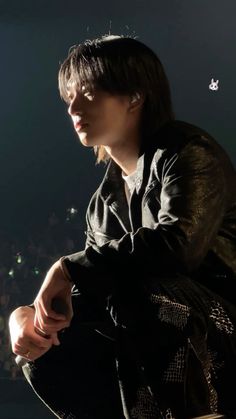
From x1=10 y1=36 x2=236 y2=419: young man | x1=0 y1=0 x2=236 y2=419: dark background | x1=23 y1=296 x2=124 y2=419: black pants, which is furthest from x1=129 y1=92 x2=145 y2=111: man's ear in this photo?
x1=0 y1=0 x2=236 y2=419: dark background

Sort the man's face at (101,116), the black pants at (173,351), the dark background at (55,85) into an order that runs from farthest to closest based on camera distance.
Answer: the dark background at (55,85)
the man's face at (101,116)
the black pants at (173,351)

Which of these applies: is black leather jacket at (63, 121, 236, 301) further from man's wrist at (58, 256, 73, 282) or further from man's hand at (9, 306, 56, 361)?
man's hand at (9, 306, 56, 361)

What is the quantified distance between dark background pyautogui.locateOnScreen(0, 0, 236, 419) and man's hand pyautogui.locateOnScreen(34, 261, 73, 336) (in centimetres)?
152

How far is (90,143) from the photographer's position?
3.48 ft

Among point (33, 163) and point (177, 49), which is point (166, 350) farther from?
point (33, 163)

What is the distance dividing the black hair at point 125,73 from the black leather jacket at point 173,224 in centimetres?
7

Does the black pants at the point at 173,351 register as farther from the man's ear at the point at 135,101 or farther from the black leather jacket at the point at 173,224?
the man's ear at the point at 135,101

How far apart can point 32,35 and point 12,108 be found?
1.84 feet

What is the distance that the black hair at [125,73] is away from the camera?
1.05m

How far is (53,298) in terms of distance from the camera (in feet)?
2.77

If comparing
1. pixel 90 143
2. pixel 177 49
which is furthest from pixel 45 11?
pixel 90 143

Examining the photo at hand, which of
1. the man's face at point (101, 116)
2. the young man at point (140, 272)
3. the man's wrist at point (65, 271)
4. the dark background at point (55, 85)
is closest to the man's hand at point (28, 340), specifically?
the young man at point (140, 272)

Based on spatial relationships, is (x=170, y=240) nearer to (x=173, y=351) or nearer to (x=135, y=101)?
(x=173, y=351)

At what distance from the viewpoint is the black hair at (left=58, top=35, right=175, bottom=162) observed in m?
1.05
